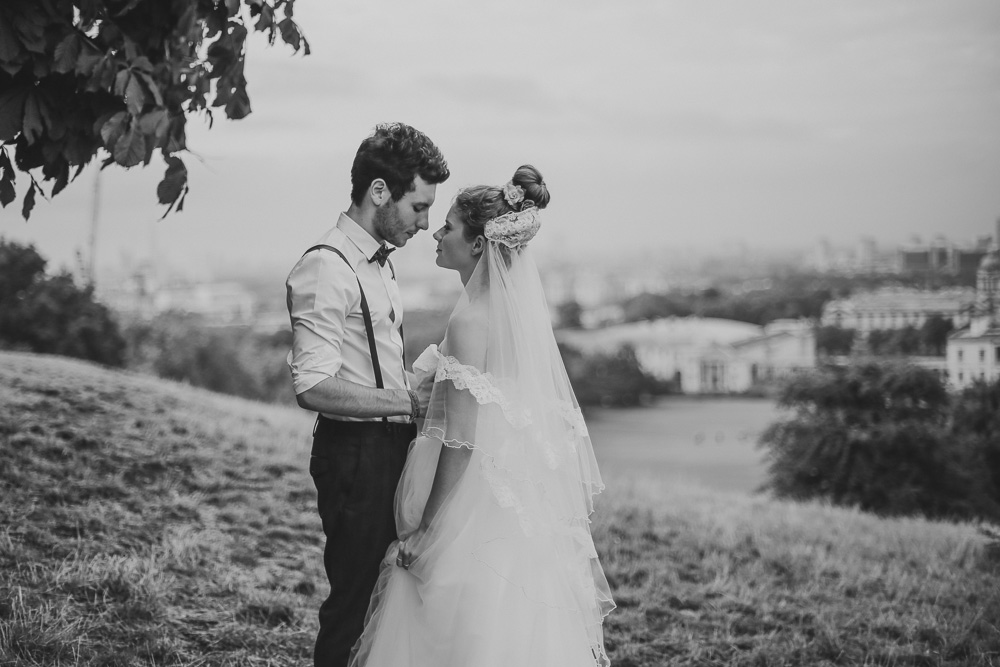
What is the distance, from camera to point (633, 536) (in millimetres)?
7312

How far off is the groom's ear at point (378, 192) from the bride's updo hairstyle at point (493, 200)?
315mm

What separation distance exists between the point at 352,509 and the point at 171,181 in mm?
1304

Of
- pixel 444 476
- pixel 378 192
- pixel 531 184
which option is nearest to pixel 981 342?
pixel 531 184

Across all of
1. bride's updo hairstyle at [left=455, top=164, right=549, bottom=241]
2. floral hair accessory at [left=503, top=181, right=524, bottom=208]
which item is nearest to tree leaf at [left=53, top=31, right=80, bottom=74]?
bride's updo hairstyle at [left=455, top=164, right=549, bottom=241]

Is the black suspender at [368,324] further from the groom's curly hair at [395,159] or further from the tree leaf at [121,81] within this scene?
the tree leaf at [121,81]

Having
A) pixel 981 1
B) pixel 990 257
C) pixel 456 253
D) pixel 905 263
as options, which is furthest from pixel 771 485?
pixel 981 1

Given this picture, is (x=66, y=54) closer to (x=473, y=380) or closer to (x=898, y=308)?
(x=473, y=380)

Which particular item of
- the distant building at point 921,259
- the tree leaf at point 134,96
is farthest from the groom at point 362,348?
the distant building at point 921,259

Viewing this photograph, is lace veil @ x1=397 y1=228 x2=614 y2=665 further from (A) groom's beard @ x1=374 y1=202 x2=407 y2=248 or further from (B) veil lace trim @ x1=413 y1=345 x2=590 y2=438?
(A) groom's beard @ x1=374 y1=202 x2=407 y2=248

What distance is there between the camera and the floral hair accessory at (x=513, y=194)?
10.8 feet

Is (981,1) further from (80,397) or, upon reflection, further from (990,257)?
(80,397)

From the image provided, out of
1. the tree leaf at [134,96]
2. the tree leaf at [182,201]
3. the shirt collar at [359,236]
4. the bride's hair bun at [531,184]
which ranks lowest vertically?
the shirt collar at [359,236]

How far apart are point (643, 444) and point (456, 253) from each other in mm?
78319

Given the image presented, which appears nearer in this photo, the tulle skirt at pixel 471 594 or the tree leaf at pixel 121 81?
the tree leaf at pixel 121 81
